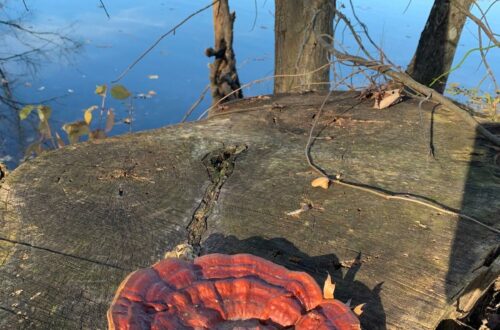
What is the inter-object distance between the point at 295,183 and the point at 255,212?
28 cm

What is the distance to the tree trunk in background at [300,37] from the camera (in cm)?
340

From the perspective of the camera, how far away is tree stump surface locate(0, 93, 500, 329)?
4.33 ft

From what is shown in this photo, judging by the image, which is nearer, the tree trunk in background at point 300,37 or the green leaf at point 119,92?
the green leaf at point 119,92

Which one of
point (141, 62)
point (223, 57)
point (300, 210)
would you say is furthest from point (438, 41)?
point (141, 62)

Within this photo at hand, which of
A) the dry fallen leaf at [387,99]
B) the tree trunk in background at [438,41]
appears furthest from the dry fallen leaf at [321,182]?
the tree trunk in background at [438,41]

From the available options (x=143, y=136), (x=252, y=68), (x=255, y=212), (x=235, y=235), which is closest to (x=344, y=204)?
(x=255, y=212)

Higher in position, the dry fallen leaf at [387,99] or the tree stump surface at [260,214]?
the dry fallen leaf at [387,99]

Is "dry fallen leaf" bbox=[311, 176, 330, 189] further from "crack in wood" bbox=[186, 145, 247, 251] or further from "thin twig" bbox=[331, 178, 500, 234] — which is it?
"crack in wood" bbox=[186, 145, 247, 251]

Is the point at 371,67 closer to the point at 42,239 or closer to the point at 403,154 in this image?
the point at 403,154

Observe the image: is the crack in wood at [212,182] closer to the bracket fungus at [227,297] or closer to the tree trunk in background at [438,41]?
the bracket fungus at [227,297]

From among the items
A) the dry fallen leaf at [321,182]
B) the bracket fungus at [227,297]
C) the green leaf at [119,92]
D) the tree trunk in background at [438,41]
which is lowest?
the bracket fungus at [227,297]

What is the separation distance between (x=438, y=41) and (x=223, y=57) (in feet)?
6.39

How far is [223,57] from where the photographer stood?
392cm

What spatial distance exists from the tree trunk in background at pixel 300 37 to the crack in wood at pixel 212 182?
148 centimetres
